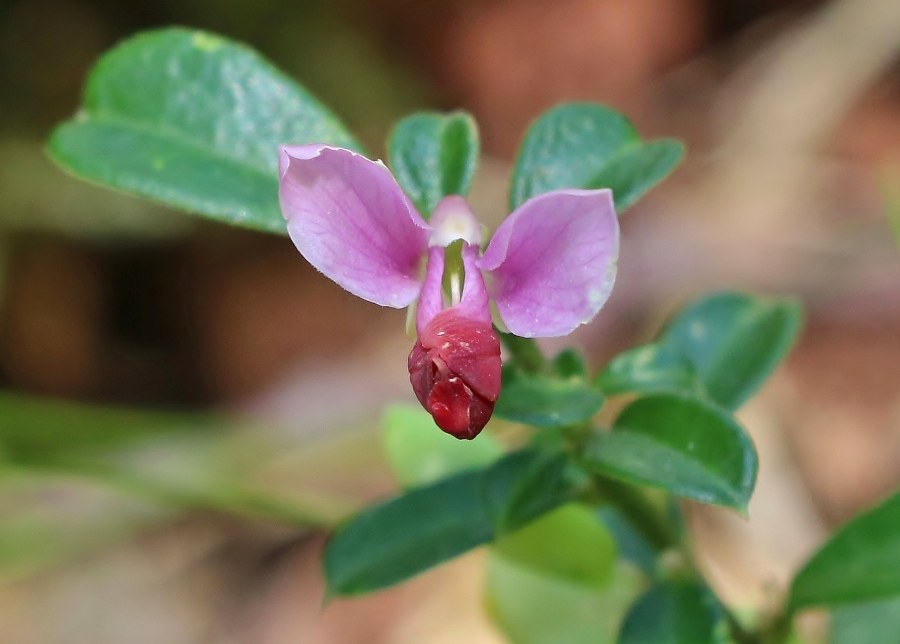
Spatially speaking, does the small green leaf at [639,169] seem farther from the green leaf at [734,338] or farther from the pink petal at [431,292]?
the green leaf at [734,338]

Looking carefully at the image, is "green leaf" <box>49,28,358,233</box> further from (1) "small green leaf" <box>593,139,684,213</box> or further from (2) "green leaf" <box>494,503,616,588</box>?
(2) "green leaf" <box>494,503,616,588</box>

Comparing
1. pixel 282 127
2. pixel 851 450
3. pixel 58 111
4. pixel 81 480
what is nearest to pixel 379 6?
pixel 58 111

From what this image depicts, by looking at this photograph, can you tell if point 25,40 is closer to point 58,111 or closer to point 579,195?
point 58,111

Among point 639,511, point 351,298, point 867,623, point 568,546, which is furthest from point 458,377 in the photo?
point 351,298

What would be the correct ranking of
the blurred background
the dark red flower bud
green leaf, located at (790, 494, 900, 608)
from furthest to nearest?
the blurred background < green leaf, located at (790, 494, 900, 608) < the dark red flower bud

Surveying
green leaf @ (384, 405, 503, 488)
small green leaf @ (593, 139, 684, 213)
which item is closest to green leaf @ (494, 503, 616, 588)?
green leaf @ (384, 405, 503, 488)

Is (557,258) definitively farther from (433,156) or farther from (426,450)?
(426,450)
